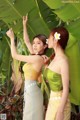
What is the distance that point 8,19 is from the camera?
4930 millimetres

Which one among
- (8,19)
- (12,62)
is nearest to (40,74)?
(8,19)

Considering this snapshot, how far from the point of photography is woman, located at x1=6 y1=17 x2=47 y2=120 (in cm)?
416

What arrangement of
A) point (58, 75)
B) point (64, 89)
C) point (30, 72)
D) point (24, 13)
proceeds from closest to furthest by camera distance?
point (64, 89)
point (58, 75)
point (30, 72)
point (24, 13)

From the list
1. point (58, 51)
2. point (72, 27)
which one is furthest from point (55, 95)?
point (72, 27)

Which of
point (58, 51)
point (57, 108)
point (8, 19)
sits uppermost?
point (8, 19)

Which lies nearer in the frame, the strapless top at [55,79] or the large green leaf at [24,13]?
the strapless top at [55,79]

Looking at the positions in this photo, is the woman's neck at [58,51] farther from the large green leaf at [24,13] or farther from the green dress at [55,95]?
the large green leaf at [24,13]

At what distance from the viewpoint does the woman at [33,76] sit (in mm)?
4156

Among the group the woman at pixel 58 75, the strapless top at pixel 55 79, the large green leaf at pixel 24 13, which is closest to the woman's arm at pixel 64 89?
the woman at pixel 58 75

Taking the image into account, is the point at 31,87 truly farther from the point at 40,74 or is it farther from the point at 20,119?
the point at 20,119

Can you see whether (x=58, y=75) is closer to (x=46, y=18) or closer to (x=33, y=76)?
(x=33, y=76)

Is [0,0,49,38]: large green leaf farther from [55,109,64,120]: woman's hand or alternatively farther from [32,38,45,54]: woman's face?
[55,109,64,120]: woman's hand

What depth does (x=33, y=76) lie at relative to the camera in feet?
13.8

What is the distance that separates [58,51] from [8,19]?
53.4 inches
